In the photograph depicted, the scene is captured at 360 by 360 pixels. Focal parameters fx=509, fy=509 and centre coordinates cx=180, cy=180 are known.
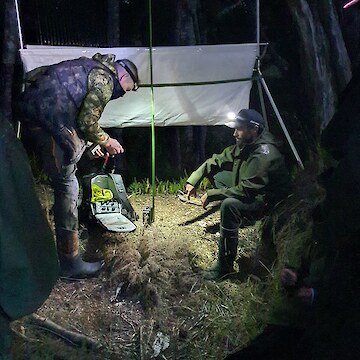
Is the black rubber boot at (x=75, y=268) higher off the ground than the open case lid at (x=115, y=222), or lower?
lower

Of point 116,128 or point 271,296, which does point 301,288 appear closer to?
point 271,296

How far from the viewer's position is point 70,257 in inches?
101

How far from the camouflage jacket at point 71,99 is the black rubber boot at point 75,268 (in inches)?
19.9

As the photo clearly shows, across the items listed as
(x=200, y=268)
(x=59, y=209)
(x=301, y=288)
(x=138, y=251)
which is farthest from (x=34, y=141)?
(x=301, y=288)

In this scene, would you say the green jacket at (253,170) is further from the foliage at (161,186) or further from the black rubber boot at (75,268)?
the black rubber boot at (75,268)

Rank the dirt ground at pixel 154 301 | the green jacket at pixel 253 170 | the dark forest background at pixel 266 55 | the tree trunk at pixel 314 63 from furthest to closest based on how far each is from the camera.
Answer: the tree trunk at pixel 314 63, the green jacket at pixel 253 170, the dirt ground at pixel 154 301, the dark forest background at pixel 266 55

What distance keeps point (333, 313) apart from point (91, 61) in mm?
1600

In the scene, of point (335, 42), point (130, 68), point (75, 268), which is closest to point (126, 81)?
point (130, 68)

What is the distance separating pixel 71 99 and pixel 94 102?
11cm

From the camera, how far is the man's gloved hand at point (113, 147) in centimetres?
259

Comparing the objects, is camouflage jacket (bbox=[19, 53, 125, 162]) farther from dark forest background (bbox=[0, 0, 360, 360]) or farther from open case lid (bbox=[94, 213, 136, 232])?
open case lid (bbox=[94, 213, 136, 232])

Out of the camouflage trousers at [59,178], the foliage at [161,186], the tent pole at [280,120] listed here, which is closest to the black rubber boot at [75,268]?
the camouflage trousers at [59,178]

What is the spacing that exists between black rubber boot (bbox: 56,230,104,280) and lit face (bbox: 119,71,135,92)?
0.77 metres

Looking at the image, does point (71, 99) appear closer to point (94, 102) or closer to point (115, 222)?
point (94, 102)
